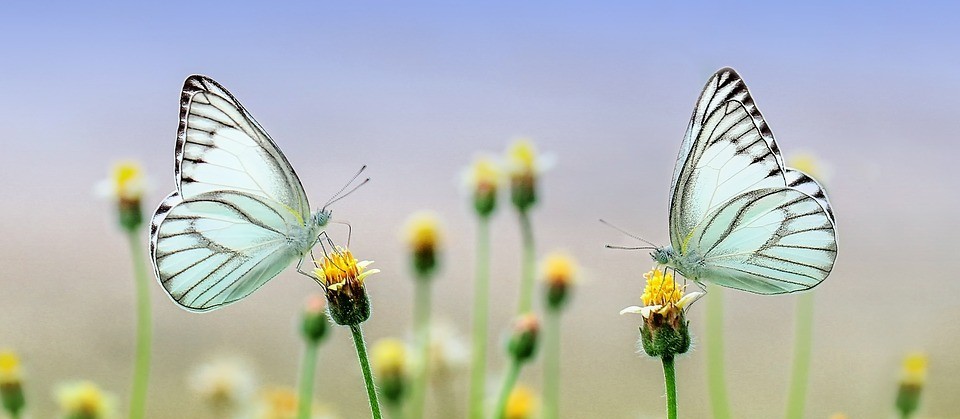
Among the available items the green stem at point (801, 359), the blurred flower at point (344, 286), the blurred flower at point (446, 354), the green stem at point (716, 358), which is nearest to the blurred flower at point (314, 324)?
the blurred flower at point (344, 286)

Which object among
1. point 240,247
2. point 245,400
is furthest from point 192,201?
point 245,400

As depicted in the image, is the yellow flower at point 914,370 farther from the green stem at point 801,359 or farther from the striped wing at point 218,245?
the striped wing at point 218,245

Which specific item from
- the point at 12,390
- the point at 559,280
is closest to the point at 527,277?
the point at 559,280

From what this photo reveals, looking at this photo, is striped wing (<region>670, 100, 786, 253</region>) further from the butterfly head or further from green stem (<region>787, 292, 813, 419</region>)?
green stem (<region>787, 292, 813, 419</region>)

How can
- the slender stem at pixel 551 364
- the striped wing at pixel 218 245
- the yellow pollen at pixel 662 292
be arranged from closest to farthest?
the yellow pollen at pixel 662 292
the striped wing at pixel 218 245
the slender stem at pixel 551 364

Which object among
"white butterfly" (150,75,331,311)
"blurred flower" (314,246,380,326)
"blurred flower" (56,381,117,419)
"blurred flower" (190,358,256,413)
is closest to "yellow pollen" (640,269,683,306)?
"blurred flower" (314,246,380,326)

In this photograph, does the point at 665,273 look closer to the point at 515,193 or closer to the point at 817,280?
the point at 817,280
